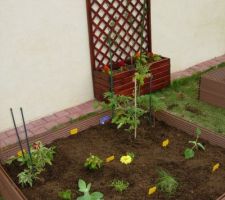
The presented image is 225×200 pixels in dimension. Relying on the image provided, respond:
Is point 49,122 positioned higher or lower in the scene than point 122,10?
A: lower

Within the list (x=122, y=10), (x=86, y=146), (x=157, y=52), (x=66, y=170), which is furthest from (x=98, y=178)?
(x=157, y=52)

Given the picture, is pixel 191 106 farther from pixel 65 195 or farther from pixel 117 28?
pixel 65 195

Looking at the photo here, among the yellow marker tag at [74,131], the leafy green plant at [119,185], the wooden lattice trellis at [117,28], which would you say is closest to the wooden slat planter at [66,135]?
the yellow marker tag at [74,131]

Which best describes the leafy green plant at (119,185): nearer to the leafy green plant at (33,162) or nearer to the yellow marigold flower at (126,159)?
the yellow marigold flower at (126,159)

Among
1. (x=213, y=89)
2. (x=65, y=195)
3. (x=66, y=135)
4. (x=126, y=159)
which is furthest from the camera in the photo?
(x=213, y=89)

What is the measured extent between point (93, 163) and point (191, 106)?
87.3 inches

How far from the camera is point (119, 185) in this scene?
282cm

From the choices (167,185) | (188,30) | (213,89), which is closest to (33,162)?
(167,185)

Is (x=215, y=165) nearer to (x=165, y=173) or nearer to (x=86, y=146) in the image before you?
(x=165, y=173)

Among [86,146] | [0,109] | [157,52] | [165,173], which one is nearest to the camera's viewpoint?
[165,173]

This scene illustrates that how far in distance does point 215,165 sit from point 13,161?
1822 mm

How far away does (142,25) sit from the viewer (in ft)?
17.0

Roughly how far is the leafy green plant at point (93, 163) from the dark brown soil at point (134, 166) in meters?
0.05

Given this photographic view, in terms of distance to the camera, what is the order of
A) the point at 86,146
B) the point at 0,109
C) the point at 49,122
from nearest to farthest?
the point at 86,146 → the point at 0,109 → the point at 49,122
